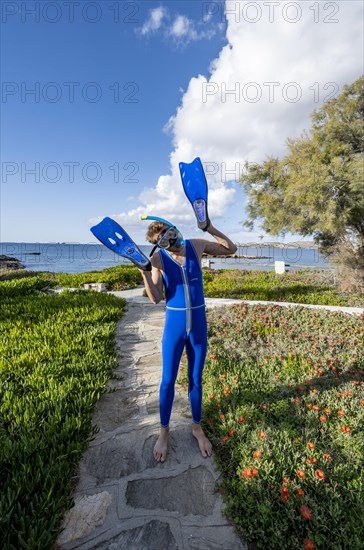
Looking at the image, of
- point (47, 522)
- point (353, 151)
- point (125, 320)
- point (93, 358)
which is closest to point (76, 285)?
point (125, 320)

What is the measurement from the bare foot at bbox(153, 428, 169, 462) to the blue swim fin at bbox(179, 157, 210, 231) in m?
2.13

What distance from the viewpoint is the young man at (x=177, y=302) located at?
2480 mm

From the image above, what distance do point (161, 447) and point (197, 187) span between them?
2.61 m

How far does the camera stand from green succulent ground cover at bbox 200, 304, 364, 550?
188 cm

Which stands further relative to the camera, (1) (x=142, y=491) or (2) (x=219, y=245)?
(2) (x=219, y=245)

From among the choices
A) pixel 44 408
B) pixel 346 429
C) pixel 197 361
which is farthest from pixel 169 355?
pixel 346 429

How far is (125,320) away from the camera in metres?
7.20

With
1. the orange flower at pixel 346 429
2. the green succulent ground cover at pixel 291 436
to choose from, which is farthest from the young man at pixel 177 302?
the orange flower at pixel 346 429

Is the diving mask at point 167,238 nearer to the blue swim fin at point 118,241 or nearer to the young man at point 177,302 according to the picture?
the young man at point 177,302

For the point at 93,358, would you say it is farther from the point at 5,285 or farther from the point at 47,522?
the point at 5,285

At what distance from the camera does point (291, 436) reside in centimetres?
262

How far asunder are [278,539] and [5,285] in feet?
35.4

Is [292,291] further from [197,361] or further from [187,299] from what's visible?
[187,299]

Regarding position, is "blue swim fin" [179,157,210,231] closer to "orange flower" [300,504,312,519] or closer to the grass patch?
"orange flower" [300,504,312,519]
